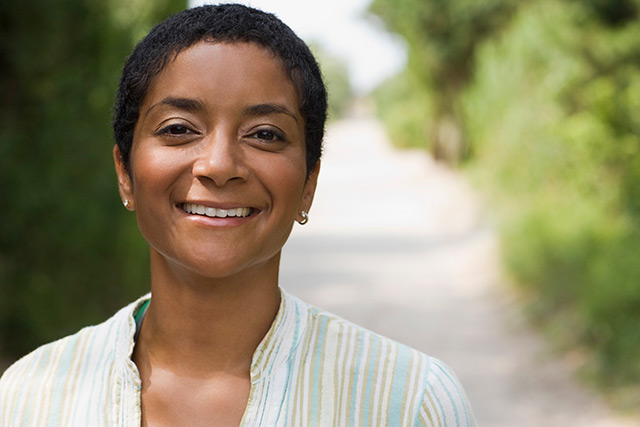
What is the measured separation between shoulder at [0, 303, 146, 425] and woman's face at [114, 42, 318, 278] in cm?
25

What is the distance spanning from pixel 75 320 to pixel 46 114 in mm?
1361

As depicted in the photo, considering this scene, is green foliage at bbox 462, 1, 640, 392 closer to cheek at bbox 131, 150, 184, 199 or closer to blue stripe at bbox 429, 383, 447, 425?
blue stripe at bbox 429, 383, 447, 425

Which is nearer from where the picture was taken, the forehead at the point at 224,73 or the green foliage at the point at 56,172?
the forehead at the point at 224,73

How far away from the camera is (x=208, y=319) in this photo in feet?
4.77

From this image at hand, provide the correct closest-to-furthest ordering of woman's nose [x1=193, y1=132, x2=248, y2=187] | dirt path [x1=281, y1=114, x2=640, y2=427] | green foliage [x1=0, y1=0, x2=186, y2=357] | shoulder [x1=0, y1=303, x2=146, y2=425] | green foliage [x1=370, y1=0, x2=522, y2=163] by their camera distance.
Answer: woman's nose [x1=193, y1=132, x2=248, y2=187] < shoulder [x1=0, y1=303, x2=146, y2=425] < green foliage [x1=0, y1=0, x2=186, y2=357] < dirt path [x1=281, y1=114, x2=640, y2=427] < green foliage [x1=370, y1=0, x2=522, y2=163]

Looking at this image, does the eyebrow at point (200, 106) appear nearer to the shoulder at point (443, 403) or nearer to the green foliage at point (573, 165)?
the shoulder at point (443, 403)

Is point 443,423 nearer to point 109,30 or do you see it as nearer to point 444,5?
point 109,30

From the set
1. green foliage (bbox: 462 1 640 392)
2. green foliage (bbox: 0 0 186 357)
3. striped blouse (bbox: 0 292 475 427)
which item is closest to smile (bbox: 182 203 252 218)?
striped blouse (bbox: 0 292 475 427)

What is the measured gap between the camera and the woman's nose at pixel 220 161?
1.32m

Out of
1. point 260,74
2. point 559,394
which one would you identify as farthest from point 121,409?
point 559,394

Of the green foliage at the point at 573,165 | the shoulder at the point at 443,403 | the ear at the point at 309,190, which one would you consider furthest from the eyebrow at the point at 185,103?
the green foliage at the point at 573,165

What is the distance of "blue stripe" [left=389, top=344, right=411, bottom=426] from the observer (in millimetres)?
1377

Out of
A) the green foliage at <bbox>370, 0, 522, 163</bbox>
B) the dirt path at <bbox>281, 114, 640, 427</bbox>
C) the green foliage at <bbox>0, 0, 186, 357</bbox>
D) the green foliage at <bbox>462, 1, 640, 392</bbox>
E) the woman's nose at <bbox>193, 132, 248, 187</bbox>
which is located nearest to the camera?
the woman's nose at <bbox>193, 132, 248, 187</bbox>

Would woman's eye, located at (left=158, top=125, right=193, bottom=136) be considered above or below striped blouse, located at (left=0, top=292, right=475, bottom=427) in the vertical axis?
above
